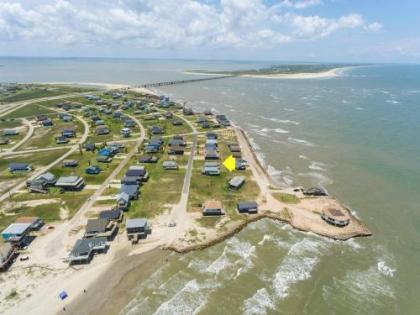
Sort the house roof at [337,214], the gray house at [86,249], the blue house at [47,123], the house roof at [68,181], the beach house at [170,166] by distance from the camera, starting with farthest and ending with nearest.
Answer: the blue house at [47,123] → the beach house at [170,166] → the house roof at [68,181] → the house roof at [337,214] → the gray house at [86,249]

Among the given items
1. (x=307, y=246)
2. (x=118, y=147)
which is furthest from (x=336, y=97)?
(x=307, y=246)

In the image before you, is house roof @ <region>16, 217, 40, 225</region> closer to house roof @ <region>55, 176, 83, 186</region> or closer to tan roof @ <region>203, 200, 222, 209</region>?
house roof @ <region>55, 176, 83, 186</region>

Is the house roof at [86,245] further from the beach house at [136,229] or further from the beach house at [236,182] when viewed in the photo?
the beach house at [236,182]

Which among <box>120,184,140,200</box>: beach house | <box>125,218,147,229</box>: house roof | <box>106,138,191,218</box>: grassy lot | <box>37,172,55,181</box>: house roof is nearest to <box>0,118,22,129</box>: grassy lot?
<box>37,172,55,181</box>: house roof

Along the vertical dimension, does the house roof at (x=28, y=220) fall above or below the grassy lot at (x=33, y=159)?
above

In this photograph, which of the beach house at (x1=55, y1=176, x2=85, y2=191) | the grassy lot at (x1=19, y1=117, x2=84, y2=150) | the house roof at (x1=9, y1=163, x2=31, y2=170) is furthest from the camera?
the grassy lot at (x1=19, y1=117, x2=84, y2=150)

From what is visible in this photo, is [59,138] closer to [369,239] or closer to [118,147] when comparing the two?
[118,147]

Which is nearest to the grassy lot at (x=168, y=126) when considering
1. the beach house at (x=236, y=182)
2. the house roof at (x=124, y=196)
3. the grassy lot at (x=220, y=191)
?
the grassy lot at (x=220, y=191)
